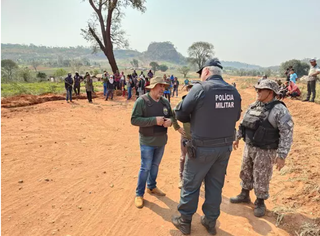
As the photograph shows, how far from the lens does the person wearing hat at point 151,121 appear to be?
303 centimetres

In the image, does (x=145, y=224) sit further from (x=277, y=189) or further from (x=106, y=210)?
(x=277, y=189)

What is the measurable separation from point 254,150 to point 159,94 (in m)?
1.61

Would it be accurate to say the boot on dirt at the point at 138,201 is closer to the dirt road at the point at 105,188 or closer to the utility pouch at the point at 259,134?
the dirt road at the point at 105,188

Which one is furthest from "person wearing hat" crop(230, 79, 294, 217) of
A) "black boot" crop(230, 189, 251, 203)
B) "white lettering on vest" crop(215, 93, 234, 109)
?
"white lettering on vest" crop(215, 93, 234, 109)

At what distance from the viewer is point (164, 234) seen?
2.78m

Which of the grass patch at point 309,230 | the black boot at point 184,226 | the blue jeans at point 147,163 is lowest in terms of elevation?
the black boot at point 184,226

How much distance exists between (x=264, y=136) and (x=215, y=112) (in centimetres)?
100

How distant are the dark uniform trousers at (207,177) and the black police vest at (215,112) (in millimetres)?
155

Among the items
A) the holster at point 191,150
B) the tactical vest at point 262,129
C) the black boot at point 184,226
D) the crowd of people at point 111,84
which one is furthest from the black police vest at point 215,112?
the crowd of people at point 111,84

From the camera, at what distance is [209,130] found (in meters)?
2.38

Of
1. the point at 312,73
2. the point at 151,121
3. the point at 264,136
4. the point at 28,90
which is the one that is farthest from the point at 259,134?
the point at 28,90

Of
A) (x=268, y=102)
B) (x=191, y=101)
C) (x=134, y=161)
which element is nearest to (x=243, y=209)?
(x=268, y=102)

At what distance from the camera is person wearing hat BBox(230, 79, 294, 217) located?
2.71 metres

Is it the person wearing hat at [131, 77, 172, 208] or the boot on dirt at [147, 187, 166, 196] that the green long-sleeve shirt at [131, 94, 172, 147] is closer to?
the person wearing hat at [131, 77, 172, 208]
